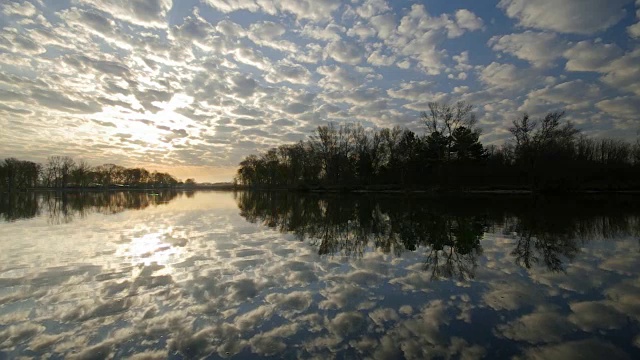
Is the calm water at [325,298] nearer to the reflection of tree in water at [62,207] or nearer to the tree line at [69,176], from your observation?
the reflection of tree in water at [62,207]

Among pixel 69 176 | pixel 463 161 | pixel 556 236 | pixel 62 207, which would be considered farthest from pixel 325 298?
pixel 69 176

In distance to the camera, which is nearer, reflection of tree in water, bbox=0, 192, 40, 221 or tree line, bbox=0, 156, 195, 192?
reflection of tree in water, bbox=0, 192, 40, 221

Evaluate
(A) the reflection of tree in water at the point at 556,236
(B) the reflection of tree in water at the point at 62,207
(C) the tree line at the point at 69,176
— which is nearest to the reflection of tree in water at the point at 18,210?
(B) the reflection of tree in water at the point at 62,207

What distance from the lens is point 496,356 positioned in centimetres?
385

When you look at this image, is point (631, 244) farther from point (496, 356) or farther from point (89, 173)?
point (89, 173)

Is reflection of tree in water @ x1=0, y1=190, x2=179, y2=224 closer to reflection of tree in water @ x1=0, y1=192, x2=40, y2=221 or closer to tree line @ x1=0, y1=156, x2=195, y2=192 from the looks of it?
reflection of tree in water @ x1=0, y1=192, x2=40, y2=221

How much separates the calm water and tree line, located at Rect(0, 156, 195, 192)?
442 ft

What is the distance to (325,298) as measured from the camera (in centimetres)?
599

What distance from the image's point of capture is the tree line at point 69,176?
110m

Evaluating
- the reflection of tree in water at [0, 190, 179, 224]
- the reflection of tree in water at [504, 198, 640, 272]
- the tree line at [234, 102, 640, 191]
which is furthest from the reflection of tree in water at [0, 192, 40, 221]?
the tree line at [234, 102, 640, 191]

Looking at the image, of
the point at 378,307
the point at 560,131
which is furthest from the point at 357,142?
the point at 378,307

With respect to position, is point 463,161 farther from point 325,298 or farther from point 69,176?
point 69,176

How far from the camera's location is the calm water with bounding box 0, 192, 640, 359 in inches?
166

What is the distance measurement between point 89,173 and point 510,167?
160 metres
